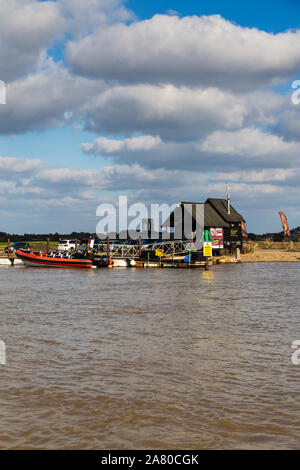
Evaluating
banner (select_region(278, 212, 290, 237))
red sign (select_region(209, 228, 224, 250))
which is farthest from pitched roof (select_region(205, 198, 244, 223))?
banner (select_region(278, 212, 290, 237))


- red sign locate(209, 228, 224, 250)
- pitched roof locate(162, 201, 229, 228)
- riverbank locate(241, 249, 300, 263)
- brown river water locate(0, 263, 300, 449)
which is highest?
pitched roof locate(162, 201, 229, 228)

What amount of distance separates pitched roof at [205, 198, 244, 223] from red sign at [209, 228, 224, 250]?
307cm

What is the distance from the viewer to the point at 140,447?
5.80 meters

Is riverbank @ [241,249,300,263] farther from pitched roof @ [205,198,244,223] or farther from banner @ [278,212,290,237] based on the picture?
banner @ [278,212,290,237]

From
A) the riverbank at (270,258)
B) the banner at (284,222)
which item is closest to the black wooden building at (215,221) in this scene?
the riverbank at (270,258)

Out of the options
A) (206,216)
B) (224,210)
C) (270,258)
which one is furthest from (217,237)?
(270,258)

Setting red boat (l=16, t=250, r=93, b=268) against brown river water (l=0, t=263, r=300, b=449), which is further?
red boat (l=16, t=250, r=93, b=268)

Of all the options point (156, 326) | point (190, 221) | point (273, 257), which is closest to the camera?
point (156, 326)

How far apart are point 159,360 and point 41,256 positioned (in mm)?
41715

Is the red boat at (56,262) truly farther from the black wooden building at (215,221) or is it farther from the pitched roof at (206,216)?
the pitched roof at (206,216)

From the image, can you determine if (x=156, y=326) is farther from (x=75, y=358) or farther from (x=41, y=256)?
(x=41, y=256)

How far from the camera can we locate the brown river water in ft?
20.2

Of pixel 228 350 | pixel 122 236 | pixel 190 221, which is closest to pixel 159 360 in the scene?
pixel 228 350

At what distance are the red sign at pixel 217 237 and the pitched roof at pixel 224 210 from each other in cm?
307
